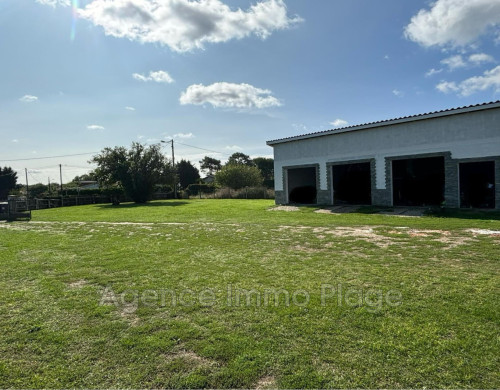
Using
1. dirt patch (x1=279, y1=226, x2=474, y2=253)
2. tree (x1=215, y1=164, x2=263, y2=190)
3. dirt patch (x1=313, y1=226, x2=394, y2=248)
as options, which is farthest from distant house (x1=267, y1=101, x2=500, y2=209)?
tree (x1=215, y1=164, x2=263, y2=190)

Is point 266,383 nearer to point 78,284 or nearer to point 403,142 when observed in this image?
point 78,284

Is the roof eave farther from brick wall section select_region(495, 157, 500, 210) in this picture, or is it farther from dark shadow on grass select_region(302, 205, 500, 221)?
dark shadow on grass select_region(302, 205, 500, 221)

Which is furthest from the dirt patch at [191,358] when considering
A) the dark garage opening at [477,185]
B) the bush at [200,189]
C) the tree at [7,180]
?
the tree at [7,180]

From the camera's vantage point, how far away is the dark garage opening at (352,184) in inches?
734

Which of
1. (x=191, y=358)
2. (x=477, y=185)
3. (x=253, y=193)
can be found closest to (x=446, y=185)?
(x=477, y=185)

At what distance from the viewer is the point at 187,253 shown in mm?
7086

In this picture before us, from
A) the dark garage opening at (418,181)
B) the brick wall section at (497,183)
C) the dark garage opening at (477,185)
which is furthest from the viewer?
the dark garage opening at (418,181)

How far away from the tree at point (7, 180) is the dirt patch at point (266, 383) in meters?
67.3

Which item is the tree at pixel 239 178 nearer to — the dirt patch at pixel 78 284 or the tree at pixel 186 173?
the tree at pixel 186 173

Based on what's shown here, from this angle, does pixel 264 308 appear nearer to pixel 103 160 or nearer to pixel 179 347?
pixel 179 347

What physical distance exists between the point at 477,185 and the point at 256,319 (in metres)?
15.5

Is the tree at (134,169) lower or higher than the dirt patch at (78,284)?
higher

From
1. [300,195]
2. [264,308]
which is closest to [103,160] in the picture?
[300,195]

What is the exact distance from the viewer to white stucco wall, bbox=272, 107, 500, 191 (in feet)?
45.7
